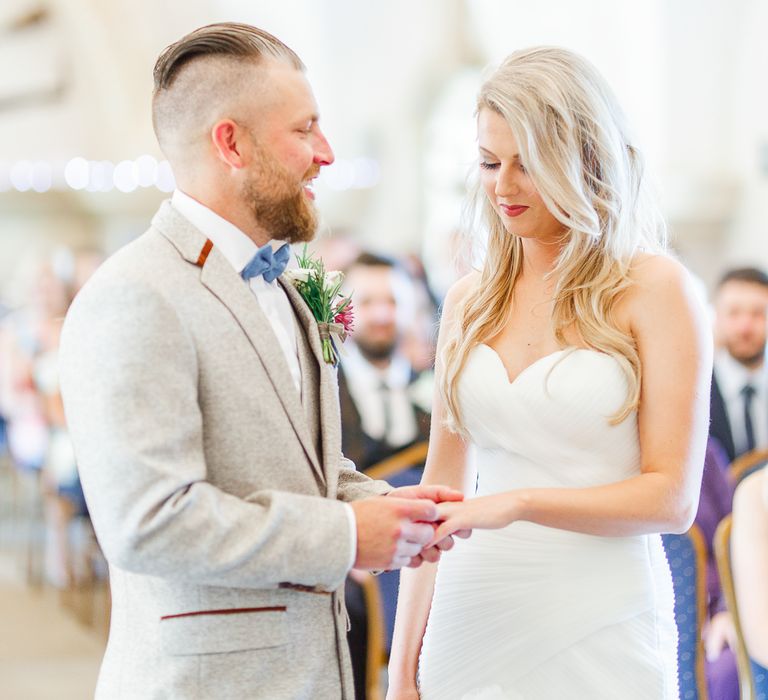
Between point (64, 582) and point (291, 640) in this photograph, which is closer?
point (291, 640)

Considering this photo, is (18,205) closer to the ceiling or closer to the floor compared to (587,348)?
closer to the floor

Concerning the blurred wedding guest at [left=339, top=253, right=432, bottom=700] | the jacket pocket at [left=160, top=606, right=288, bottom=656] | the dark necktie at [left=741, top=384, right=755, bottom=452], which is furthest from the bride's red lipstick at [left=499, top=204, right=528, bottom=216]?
the dark necktie at [left=741, top=384, right=755, bottom=452]

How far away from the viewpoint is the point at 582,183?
7.11 feet

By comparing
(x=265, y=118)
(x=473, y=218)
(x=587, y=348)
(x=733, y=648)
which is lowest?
(x=733, y=648)

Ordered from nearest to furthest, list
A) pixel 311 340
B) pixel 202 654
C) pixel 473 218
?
pixel 202 654 < pixel 311 340 < pixel 473 218

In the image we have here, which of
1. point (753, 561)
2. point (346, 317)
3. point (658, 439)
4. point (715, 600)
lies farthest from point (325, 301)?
point (715, 600)

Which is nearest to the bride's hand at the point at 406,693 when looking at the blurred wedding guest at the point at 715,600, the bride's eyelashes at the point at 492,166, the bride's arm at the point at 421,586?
the bride's arm at the point at 421,586

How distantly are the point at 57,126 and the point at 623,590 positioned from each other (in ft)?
39.5

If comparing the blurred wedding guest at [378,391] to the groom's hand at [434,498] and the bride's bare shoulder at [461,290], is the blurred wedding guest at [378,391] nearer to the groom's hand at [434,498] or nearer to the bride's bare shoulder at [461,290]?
the bride's bare shoulder at [461,290]

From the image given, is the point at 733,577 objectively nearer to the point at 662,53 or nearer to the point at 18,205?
the point at 662,53

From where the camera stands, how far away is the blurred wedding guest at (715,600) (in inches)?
131

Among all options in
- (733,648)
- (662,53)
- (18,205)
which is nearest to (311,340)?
(733,648)

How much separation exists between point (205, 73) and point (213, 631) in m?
0.86

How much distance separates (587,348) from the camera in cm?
220
